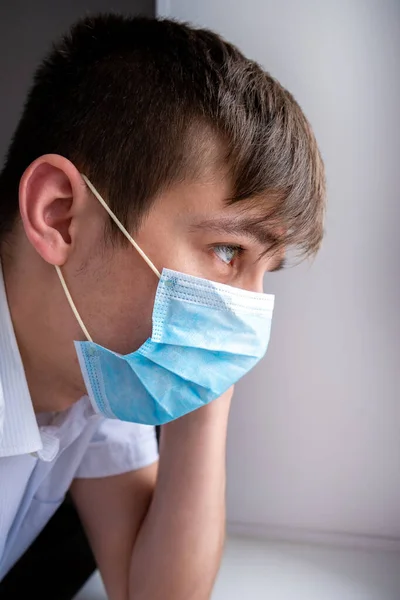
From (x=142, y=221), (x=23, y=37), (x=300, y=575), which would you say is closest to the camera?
(x=142, y=221)

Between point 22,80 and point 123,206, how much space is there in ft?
2.74

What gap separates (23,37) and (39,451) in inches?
38.4

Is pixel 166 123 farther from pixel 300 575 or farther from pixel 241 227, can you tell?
pixel 300 575

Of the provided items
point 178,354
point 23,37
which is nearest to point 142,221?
point 178,354

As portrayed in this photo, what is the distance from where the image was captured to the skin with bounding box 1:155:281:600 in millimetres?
695

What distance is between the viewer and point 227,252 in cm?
74

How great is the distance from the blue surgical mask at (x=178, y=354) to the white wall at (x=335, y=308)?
0.85 feet

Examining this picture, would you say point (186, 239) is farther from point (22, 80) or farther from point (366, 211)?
point (22, 80)

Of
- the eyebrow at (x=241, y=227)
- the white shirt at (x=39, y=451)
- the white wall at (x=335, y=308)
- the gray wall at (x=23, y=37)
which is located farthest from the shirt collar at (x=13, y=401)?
the gray wall at (x=23, y=37)

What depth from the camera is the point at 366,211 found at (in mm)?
952

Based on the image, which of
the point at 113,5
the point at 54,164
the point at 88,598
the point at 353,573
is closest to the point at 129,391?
the point at 54,164

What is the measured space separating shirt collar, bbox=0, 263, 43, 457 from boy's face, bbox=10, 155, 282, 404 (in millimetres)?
80

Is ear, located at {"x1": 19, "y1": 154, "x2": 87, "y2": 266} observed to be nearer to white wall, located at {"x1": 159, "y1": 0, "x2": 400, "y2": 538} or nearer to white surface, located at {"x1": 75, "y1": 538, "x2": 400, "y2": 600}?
white wall, located at {"x1": 159, "y1": 0, "x2": 400, "y2": 538}

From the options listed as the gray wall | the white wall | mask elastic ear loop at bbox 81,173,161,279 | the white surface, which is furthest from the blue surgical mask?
the gray wall
